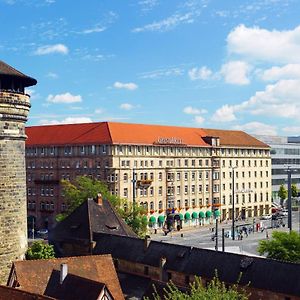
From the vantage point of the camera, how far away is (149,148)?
300ft

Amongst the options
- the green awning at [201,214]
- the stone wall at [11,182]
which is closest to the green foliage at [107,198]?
the green awning at [201,214]

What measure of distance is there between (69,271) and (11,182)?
7.09 meters

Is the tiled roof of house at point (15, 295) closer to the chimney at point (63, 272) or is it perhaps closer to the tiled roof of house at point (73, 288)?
the tiled roof of house at point (73, 288)

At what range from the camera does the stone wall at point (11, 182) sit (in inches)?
1431

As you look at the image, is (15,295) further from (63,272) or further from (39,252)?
(39,252)

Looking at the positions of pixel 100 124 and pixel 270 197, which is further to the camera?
pixel 270 197

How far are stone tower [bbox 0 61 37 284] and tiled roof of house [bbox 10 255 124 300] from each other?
2.48 metres

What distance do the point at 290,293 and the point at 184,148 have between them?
69.8 metres

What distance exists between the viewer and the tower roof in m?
36.6

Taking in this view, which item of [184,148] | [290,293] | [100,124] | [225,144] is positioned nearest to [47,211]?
[100,124]

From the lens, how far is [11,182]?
36750 mm

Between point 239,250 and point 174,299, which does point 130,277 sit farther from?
point 239,250

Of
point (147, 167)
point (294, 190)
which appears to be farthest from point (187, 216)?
point (294, 190)

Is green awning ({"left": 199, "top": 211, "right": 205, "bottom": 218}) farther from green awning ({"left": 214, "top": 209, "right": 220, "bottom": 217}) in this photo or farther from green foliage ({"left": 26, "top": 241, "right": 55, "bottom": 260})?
green foliage ({"left": 26, "top": 241, "right": 55, "bottom": 260})
